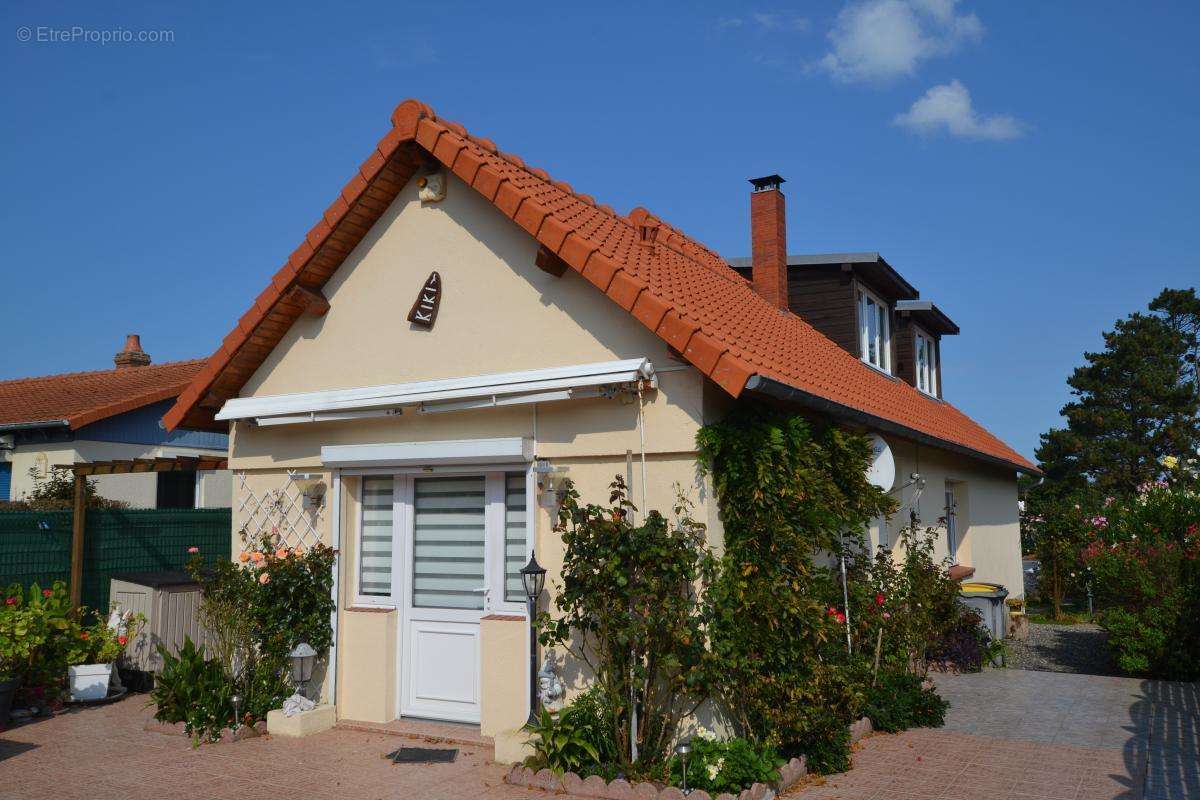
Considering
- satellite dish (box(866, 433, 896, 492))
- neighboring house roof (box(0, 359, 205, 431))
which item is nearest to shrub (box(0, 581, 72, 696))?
neighboring house roof (box(0, 359, 205, 431))

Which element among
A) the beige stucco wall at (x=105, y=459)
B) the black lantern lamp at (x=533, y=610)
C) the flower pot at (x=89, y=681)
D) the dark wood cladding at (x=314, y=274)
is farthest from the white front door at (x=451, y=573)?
the beige stucco wall at (x=105, y=459)

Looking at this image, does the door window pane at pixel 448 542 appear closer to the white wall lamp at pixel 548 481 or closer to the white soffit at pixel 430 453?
the white soffit at pixel 430 453

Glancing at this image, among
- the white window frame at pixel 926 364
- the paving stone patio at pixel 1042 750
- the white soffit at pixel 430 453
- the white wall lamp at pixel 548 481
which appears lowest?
the paving stone patio at pixel 1042 750

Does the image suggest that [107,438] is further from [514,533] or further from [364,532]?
[514,533]

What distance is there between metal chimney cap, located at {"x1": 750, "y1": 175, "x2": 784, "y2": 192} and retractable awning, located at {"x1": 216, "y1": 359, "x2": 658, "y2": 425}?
740cm

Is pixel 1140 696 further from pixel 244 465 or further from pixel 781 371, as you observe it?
pixel 244 465

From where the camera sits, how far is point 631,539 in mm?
6684

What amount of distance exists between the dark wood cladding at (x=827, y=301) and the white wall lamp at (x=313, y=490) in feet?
26.8

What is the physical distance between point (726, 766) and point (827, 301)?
9165 millimetres

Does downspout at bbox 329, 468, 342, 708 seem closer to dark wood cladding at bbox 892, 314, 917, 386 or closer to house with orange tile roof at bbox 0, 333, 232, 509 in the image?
house with orange tile roof at bbox 0, 333, 232, 509

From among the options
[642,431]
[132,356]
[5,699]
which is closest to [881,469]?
[642,431]

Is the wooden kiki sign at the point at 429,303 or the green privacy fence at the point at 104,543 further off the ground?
the wooden kiki sign at the point at 429,303

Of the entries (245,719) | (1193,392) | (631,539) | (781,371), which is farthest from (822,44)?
(1193,392)

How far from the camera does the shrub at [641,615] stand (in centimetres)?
659
